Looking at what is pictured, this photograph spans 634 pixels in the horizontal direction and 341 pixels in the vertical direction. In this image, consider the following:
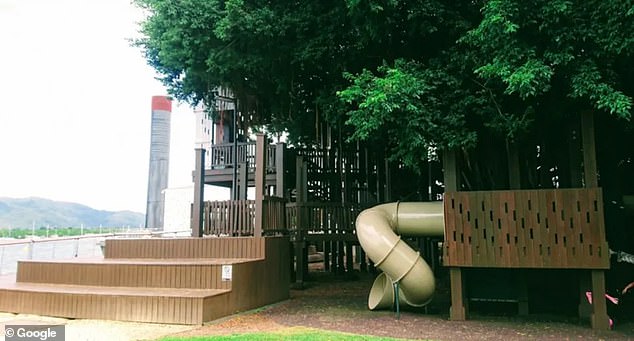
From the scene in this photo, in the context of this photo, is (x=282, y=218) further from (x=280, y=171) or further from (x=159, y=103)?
(x=159, y=103)

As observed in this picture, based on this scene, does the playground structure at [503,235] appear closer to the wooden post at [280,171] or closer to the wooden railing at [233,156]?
the wooden post at [280,171]

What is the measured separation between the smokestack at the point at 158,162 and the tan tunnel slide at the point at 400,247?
20126 millimetres

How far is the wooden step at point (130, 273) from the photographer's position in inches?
267

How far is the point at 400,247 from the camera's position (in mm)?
6719

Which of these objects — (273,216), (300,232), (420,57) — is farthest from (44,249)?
(420,57)

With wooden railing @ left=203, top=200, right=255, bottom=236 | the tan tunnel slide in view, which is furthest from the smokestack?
the tan tunnel slide

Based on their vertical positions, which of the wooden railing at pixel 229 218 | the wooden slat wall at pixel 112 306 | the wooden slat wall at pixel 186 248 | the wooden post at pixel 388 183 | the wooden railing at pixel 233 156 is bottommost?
the wooden slat wall at pixel 112 306

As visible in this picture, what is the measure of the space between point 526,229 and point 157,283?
5.61 m

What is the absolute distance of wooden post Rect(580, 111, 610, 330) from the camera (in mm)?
6039

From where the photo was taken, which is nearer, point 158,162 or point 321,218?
A: point 321,218

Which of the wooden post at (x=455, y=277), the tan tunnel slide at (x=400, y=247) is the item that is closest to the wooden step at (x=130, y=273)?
the tan tunnel slide at (x=400, y=247)

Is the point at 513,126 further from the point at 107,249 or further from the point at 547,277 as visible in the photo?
the point at 107,249

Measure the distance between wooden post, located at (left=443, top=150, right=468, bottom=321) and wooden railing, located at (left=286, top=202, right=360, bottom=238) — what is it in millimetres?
4200

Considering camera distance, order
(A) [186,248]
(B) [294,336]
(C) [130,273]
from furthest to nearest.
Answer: (A) [186,248], (C) [130,273], (B) [294,336]
